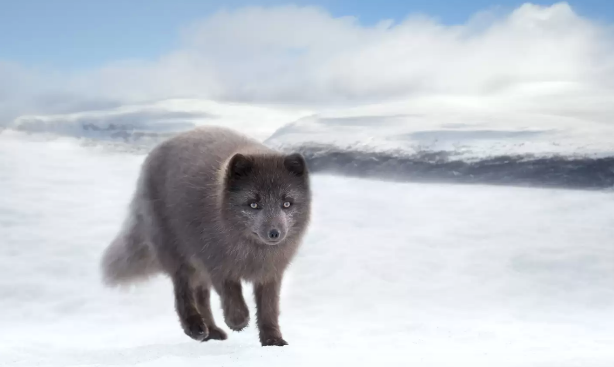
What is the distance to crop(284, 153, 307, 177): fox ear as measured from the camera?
552 cm

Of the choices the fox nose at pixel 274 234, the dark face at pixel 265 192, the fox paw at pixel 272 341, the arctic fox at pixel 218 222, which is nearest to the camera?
the fox nose at pixel 274 234

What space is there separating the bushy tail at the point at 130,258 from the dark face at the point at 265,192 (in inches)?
72.8

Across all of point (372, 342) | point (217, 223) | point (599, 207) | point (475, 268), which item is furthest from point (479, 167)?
point (217, 223)

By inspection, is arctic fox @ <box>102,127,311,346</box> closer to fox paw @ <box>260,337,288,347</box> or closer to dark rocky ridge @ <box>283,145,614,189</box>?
fox paw @ <box>260,337,288,347</box>

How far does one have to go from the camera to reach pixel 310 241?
37.0 feet

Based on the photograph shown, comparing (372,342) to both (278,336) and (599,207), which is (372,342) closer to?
(278,336)

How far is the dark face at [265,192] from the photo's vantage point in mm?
5340

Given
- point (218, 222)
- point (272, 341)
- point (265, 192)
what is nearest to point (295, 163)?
point (265, 192)

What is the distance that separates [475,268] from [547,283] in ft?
3.60

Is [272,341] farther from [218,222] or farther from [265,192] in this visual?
[265,192]

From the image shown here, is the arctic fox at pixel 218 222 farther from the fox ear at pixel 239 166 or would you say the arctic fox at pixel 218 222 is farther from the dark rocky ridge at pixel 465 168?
the dark rocky ridge at pixel 465 168

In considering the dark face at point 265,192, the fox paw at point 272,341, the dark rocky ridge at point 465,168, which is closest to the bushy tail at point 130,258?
the fox paw at point 272,341

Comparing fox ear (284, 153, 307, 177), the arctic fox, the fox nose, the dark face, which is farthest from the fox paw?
fox ear (284, 153, 307, 177)

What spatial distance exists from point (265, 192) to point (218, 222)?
58 cm
